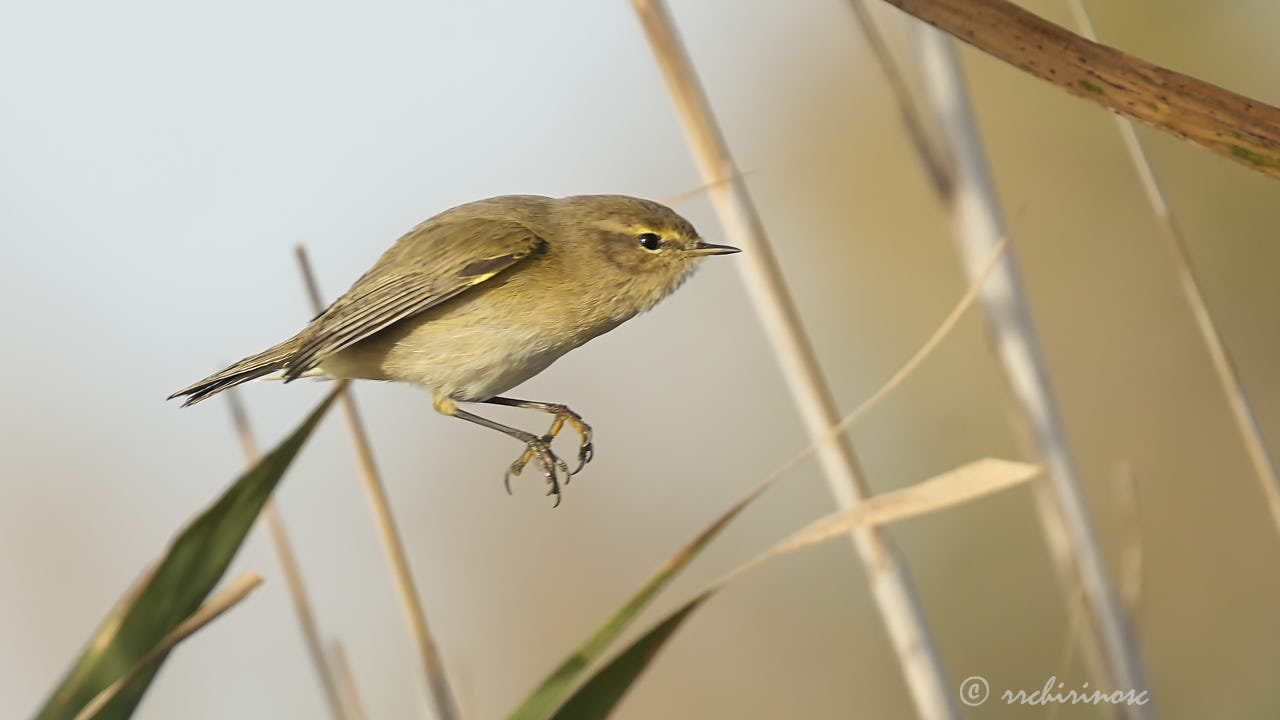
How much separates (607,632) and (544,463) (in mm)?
234

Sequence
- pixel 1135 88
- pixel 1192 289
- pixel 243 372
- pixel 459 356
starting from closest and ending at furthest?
pixel 1135 88 → pixel 243 372 → pixel 459 356 → pixel 1192 289

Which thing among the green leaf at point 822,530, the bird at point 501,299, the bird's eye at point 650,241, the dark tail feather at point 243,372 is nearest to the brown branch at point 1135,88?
the green leaf at point 822,530

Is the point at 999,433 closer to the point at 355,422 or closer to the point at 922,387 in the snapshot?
the point at 922,387

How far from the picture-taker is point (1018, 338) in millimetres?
1405

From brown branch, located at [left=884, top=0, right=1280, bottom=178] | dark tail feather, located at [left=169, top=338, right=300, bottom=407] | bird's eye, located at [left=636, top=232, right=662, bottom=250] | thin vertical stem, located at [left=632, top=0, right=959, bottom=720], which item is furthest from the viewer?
bird's eye, located at [left=636, top=232, right=662, bottom=250]

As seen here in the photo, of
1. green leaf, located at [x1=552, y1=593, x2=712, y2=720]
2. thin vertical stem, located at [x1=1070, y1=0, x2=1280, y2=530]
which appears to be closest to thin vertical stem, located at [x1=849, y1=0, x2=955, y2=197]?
thin vertical stem, located at [x1=1070, y1=0, x2=1280, y2=530]

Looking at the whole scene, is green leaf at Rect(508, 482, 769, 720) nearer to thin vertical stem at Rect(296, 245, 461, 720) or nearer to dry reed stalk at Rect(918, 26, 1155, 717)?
thin vertical stem at Rect(296, 245, 461, 720)

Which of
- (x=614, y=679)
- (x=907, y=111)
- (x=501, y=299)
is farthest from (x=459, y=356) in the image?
(x=907, y=111)

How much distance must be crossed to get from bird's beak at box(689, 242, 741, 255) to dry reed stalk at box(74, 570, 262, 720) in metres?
0.60

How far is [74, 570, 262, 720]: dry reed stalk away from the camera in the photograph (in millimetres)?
757

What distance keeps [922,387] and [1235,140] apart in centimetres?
282

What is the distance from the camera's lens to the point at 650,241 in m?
1.23

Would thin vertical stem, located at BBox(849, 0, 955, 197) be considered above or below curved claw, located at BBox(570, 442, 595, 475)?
above

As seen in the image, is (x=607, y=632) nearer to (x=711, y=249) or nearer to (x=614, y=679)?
(x=614, y=679)
